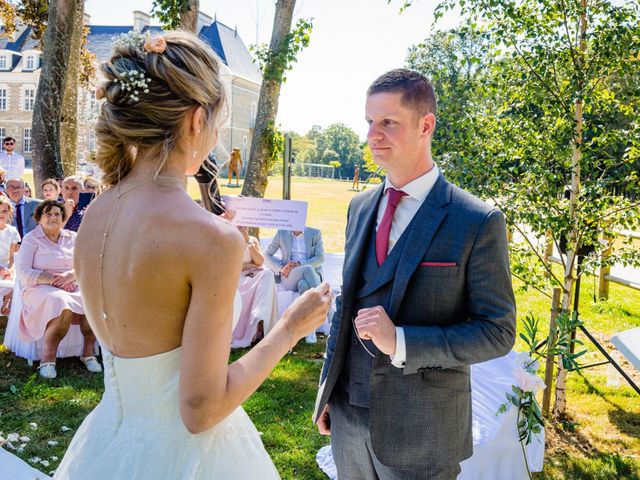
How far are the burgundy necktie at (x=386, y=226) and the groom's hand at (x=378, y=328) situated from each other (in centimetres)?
31

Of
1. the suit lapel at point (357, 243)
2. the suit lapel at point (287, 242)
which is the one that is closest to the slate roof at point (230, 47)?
the suit lapel at point (287, 242)

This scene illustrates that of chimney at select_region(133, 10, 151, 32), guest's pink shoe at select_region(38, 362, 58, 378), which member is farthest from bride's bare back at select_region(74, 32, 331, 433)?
chimney at select_region(133, 10, 151, 32)

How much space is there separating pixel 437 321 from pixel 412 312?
0.10 meters

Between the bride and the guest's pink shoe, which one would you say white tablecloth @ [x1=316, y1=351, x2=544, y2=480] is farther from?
the guest's pink shoe

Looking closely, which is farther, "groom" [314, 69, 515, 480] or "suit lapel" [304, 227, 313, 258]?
"suit lapel" [304, 227, 313, 258]

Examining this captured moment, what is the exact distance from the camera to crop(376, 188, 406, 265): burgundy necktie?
7.21 feet

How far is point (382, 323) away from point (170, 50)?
3.58 feet

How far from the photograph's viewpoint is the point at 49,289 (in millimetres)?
6137

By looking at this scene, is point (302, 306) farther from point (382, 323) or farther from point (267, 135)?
point (267, 135)

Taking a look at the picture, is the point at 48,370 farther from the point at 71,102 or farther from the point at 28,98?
the point at 28,98

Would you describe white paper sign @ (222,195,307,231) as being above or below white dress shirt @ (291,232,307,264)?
above

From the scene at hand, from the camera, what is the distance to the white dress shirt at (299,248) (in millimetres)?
7770

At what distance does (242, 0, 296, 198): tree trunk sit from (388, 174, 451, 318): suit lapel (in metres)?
6.39

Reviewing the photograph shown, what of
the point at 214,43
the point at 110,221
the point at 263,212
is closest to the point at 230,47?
the point at 214,43
